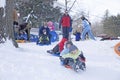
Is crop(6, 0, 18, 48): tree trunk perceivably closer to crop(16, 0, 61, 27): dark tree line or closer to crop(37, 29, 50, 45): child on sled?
crop(37, 29, 50, 45): child on sled

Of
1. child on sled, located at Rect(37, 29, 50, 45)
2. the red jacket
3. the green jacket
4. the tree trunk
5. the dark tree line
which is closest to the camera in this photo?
the green jacket

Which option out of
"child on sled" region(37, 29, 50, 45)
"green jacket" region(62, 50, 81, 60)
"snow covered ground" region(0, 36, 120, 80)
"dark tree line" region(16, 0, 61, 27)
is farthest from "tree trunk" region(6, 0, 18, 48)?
"dark tree line" region(16, 0, 61, 27)

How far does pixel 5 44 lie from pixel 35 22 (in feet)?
69.3

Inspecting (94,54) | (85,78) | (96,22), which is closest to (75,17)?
(96,22)

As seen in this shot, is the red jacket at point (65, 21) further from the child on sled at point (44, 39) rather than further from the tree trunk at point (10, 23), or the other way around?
the tree trunk at point (10, 23)

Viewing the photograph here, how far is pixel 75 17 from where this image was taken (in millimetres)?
74562

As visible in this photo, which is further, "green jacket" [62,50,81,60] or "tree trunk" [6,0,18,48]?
"tree trunk" [6,0,18,48]

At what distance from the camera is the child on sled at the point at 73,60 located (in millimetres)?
13352

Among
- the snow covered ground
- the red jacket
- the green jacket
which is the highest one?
the red jacket

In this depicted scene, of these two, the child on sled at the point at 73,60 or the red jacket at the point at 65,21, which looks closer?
the child on sled at the point at 73,60

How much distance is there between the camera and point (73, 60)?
13.5 meters

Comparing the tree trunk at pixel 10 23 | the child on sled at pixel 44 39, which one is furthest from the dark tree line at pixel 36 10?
the tree trunk at pixel 10 23

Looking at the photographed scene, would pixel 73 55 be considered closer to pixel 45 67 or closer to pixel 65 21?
pixel 45 67

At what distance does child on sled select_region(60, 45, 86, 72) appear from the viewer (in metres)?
13.4
